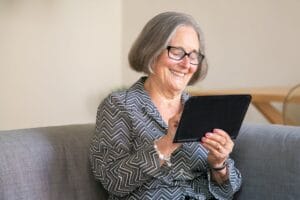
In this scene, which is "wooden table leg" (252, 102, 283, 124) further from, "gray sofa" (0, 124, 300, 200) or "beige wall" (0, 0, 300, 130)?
"gray sofa" (0, 124, 300, 200)

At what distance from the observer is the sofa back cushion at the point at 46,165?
119 centimetres

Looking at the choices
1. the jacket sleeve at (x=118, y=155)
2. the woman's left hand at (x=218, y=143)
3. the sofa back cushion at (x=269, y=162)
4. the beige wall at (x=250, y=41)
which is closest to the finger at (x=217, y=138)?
the woman's left hand at (x=218, y=143)

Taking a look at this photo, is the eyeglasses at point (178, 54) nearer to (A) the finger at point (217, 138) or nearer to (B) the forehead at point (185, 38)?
(B) the forehead at point (185, 38)

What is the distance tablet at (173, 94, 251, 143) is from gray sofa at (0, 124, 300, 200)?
18cm

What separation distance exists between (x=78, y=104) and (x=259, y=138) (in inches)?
71.6

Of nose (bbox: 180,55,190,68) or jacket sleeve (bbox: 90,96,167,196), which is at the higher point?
nose (bbox: 180,55,190,68)

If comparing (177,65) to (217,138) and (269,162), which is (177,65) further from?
(269,162)

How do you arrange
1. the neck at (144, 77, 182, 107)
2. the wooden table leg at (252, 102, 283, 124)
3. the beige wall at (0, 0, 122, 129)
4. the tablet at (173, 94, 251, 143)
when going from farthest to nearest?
the beige wall at (0, 0, 122, 129) → the wooden table leg at (252, 102, 283, 124) → the neck at (144, 77, 182, 107) → the tablet at (173, 94, 251, 143)

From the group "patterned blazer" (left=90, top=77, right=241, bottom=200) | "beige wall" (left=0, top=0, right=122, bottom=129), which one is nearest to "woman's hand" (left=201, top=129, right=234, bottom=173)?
"patterned blazer" (left=90, top=77, right=241, bottom=200)

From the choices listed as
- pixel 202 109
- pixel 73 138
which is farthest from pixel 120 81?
pixel 202 109

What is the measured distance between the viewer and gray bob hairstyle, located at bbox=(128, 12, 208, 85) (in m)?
1.25

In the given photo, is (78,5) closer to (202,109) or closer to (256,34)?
(256,34)

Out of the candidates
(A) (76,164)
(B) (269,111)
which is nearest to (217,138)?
(A) (76,164)

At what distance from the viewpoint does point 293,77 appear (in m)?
2.40
